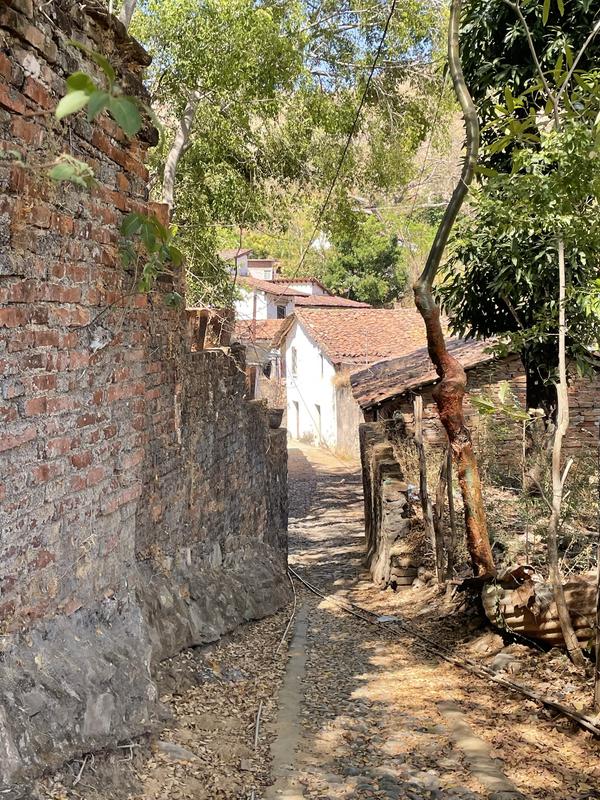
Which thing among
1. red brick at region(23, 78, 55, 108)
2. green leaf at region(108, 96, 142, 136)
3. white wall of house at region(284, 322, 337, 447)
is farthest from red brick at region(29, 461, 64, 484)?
white wall of house at region(284, 322, 337, 447)

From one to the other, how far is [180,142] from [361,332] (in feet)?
61.3

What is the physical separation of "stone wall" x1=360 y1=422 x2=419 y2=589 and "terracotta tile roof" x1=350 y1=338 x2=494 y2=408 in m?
2.94

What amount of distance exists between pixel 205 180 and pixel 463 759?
10278 millimetres

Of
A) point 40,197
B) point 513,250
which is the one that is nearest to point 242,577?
point 513,250

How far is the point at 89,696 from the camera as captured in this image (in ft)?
11.8

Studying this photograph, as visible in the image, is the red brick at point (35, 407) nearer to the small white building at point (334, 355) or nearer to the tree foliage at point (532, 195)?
the tree foliage at point (532, 195)

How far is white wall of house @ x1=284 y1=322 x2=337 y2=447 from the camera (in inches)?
1203

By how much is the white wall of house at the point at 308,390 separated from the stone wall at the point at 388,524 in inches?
661

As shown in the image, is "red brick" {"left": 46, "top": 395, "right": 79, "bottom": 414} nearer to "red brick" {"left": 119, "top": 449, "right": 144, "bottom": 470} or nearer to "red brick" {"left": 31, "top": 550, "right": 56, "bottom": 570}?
"red brick" {"left": 31, "top": 550, "right": 56, "bottom": 570}

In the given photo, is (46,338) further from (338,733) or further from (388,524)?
(388,524)

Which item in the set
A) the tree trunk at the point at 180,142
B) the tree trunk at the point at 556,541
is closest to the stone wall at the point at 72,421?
the tree trunk at the point at 556,541

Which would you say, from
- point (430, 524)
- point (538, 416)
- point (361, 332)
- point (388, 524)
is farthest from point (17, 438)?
point (361, 332)

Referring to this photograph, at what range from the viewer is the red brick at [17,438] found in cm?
306

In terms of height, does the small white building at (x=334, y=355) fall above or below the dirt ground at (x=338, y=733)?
above
